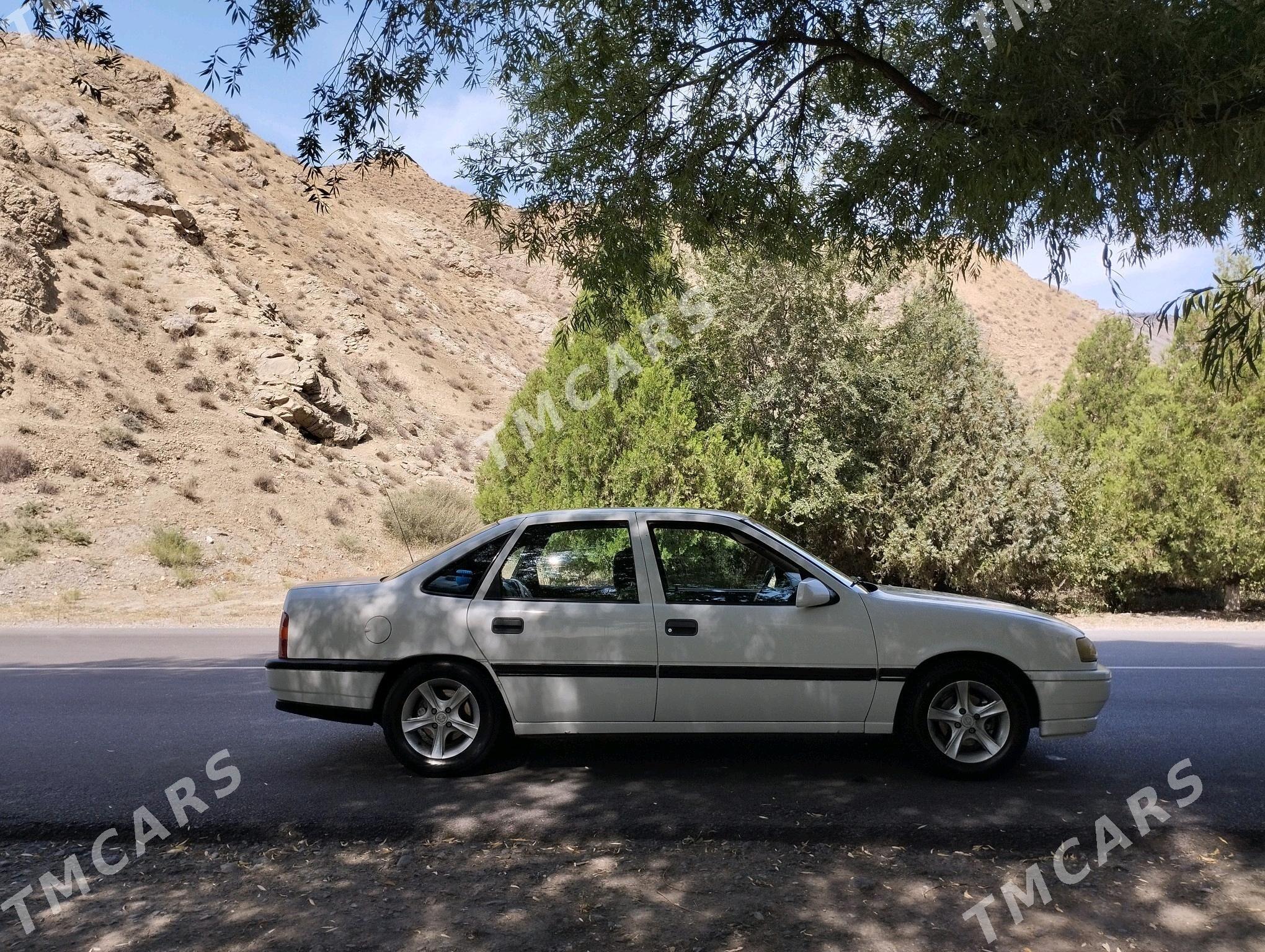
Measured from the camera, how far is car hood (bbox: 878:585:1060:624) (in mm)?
5871

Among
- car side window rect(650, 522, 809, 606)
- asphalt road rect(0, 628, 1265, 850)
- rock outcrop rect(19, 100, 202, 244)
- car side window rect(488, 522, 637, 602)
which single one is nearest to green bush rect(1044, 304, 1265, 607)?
asphalt road rect(0, 628, 1265, 850)

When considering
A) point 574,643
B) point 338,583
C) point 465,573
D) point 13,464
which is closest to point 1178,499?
point 574,643

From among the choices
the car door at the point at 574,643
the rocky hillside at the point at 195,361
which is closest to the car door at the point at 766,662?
the car door at the point at 574,643

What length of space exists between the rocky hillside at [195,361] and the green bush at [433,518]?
91 centimetres

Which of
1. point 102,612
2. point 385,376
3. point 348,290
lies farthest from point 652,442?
point 348,290

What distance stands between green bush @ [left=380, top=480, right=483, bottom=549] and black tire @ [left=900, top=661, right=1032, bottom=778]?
21.1 m

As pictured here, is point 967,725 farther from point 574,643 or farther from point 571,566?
point 571,566

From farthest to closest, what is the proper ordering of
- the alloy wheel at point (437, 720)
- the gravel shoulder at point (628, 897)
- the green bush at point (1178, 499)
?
the green bush at point (1178, 499) → the alloy wheel at point (437, 720) → the gravel shoulder at point (628, 897)

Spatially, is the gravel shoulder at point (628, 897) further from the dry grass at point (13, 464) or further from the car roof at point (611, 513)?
the dry grass at point (13, 464)

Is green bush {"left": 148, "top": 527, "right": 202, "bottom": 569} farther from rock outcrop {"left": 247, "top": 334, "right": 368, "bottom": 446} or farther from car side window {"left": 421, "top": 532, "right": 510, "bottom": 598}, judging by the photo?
car side window {"left": 421, "top": 532, "right": 510, "bottom": 598}

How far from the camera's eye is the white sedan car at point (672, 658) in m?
5.71

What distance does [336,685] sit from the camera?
5.87 m

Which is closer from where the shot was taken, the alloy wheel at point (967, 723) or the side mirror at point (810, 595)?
the side mirror at point (810, 595)

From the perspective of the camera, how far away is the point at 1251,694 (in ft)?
29.4
